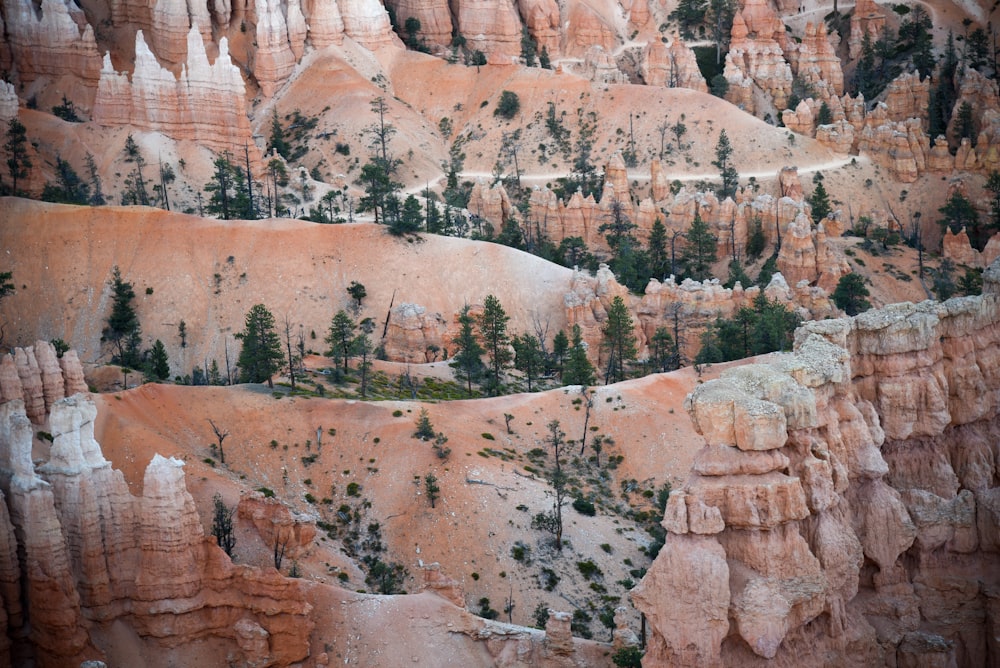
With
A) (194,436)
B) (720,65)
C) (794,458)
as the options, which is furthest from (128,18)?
(794,458)

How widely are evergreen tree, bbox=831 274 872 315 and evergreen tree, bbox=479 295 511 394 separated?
98.6ft

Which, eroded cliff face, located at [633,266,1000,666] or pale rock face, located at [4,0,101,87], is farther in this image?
pale rock face, located at [4,0,101,87]

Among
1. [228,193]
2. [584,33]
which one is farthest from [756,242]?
[584,33]

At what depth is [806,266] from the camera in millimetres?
140000

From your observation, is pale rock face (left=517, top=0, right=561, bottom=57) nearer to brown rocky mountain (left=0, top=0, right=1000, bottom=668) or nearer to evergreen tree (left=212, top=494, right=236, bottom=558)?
brown rocky mountain (left=0, top=0, right=1000, bottom=668)

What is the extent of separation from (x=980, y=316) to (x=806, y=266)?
7466 cm

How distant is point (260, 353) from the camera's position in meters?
102

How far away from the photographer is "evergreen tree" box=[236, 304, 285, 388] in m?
101

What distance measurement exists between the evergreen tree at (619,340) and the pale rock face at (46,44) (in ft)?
219

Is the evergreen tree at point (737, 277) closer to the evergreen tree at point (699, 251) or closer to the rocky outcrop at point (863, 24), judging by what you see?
the evergreen tree at point (699, 251)

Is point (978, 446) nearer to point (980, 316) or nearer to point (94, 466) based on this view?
point (980, 316)

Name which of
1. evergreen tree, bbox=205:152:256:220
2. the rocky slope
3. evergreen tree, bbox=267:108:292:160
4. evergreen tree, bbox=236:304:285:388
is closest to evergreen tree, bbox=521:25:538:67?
evergreen tree, bbox=267:108:292:160

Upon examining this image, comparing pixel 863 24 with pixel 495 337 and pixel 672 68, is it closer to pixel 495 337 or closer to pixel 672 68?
pixel 672 68

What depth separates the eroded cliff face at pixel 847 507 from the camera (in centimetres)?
5381
